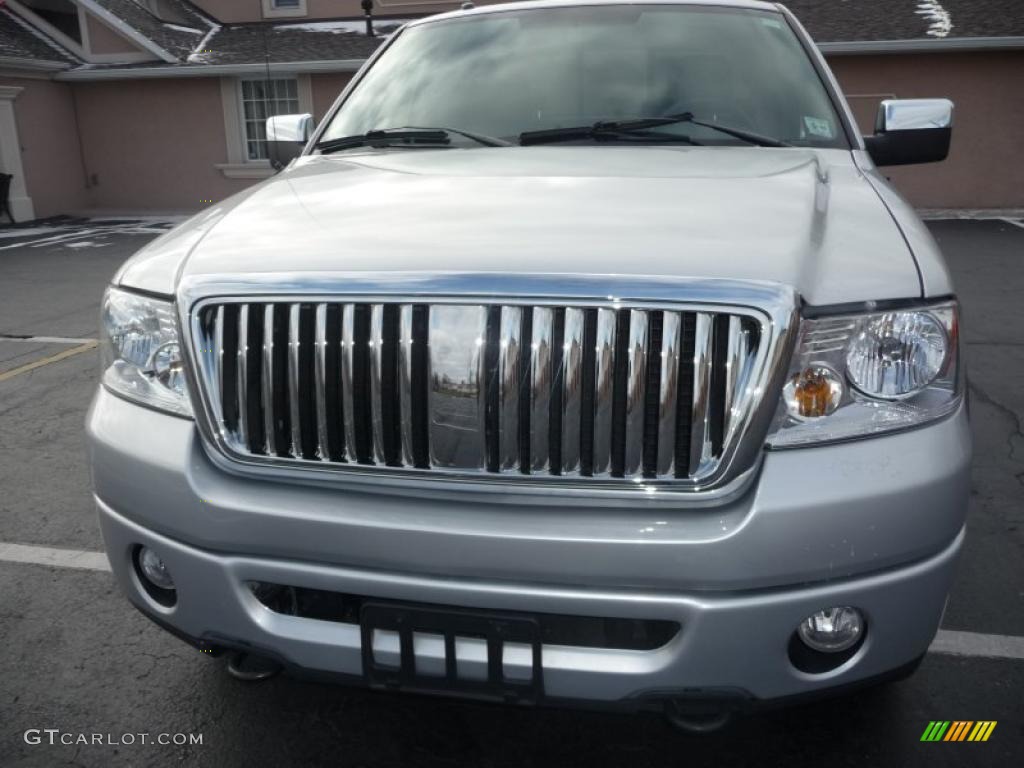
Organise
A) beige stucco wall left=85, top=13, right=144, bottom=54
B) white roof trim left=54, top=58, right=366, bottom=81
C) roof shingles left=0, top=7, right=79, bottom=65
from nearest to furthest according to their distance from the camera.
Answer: white roof trim left=54, top=58, right=366, bottom=81 → roof shingles left=0, top=7, right=79, bottom=65 → beige stucco wall left=85, top=13, right=144, bottom=54

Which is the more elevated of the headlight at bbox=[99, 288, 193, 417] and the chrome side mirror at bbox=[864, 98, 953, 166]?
the chrome side mirror at bbox=[864, 98, 953, 166]

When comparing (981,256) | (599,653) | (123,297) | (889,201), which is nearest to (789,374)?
(599,653)

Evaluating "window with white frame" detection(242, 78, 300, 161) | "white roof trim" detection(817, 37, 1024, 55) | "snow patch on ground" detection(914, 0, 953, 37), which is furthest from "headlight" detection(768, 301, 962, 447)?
"window with white frame" detection(242, 78, 300, 161)

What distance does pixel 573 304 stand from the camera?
5.46ft

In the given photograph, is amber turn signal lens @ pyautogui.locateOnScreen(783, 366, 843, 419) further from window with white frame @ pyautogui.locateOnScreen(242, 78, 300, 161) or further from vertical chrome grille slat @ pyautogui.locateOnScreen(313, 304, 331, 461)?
window with white frame @ pyautogui.locateOnScreen(242, 78, 300, 161)

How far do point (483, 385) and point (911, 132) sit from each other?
2.43 m

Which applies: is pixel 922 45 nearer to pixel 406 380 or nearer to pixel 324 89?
pixel 324 89

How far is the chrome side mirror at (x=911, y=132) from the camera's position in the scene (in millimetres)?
A: 3305

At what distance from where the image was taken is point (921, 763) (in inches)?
86.4

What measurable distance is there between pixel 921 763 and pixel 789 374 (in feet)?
3.88

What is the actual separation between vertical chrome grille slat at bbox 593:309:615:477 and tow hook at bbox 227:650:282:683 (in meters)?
0.86

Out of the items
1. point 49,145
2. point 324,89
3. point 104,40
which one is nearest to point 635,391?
point 324,89

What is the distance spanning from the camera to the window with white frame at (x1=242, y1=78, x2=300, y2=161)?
17.1 meters

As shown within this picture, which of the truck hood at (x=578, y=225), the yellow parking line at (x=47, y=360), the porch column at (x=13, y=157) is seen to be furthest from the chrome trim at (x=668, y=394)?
the porch column at (x=13, y=157)
